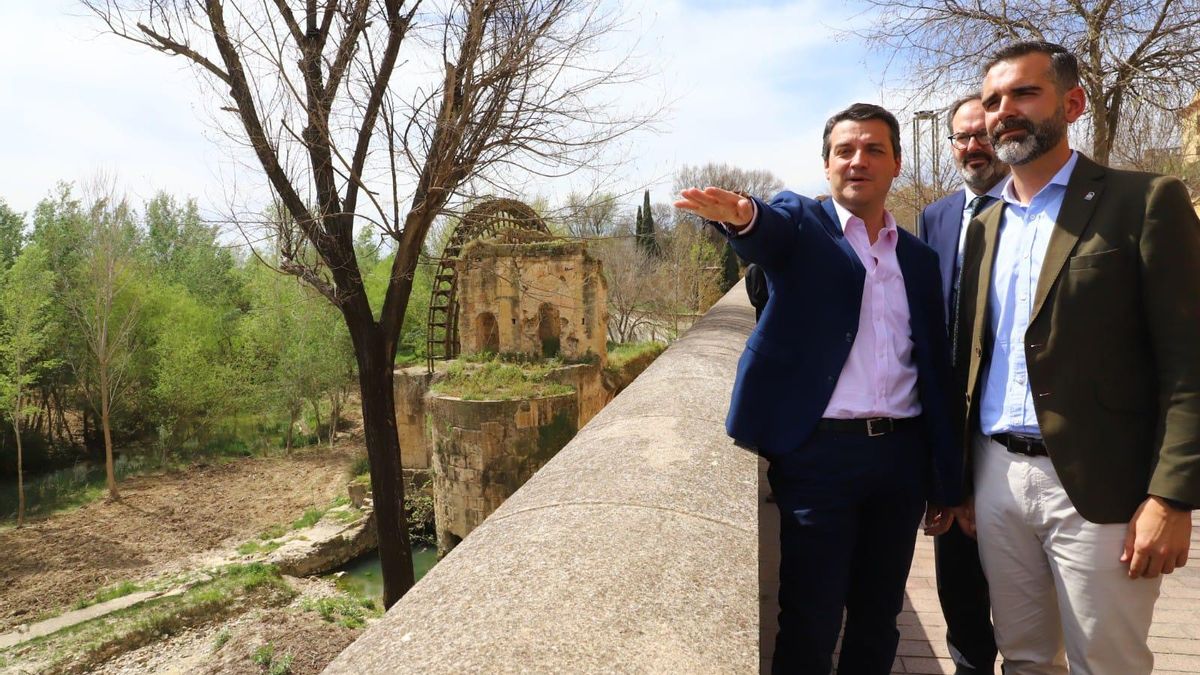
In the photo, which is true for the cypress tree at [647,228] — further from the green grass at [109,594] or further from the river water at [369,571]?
the green grass at [109,594]

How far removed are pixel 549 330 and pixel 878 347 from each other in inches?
692

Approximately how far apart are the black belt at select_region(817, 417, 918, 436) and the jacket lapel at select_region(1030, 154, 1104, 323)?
0.42 m

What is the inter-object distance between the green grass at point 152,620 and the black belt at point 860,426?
573 inches

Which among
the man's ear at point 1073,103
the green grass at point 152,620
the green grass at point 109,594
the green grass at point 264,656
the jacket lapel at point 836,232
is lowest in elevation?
the green grass at point 109,594

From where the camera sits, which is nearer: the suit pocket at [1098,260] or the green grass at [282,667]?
the suit pocket at [1098,260]

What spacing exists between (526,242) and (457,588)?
54.9 ft

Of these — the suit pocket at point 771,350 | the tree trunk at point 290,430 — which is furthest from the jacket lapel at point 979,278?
the tree trunk at point 290,430

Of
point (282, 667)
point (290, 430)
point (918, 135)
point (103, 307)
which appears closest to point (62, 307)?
point (103, 307)

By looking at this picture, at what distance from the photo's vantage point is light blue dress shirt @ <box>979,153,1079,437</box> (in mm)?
1756

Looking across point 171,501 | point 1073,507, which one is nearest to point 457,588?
point 1073,507

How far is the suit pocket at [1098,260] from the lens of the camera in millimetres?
1619

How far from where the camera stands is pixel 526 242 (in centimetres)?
1800

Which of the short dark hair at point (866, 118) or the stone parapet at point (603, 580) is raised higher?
the short dark hair at point (866, 118)

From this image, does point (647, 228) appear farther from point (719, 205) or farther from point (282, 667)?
point (719, 205)
